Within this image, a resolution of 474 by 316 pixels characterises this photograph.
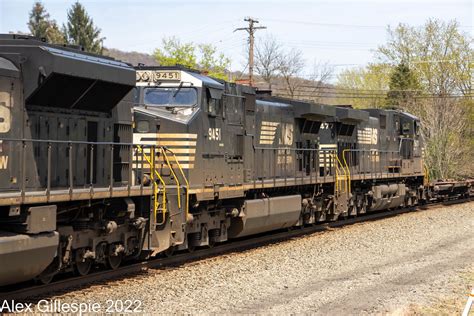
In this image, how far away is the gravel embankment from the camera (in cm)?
920

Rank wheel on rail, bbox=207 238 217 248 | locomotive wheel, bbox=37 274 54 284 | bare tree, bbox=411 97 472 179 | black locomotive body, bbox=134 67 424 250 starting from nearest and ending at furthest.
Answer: locomotive wheel, bbox=37 274 54 284
black locomotive body, bbox=134 67 424 250
wheel on rail, bbox=207 238 217 248
bare tree, bbox=411 97 472 179

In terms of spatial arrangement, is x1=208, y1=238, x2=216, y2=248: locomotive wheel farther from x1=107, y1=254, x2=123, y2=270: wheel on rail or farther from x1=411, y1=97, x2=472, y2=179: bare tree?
x1=411, y1=97, x2=472, y2=179: bare tree

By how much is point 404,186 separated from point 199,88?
15.0m

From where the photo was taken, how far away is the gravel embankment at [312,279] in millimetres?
9195

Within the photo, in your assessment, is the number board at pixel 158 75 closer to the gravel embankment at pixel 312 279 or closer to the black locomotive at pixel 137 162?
the black locomotive at pixel 137 162

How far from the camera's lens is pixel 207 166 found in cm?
1375

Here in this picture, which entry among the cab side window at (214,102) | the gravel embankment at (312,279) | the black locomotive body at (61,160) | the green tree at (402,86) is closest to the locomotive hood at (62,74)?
the black locomotive body at (61,160)

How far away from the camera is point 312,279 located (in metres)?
11.2

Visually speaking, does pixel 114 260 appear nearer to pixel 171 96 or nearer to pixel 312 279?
pixel 312 279

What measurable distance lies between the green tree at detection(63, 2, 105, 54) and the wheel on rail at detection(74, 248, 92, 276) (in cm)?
6286

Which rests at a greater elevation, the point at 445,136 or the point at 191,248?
the point at 445,136

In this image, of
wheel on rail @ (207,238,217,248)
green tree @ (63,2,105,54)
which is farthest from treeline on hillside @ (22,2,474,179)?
wheel on rail @ (207,238,217,248)

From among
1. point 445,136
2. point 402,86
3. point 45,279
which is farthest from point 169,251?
point 402,86

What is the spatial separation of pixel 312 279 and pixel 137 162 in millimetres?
3808
